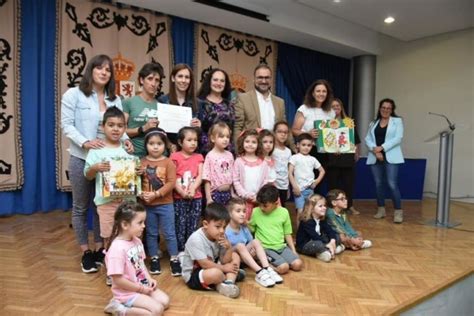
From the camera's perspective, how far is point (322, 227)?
10.6 feet

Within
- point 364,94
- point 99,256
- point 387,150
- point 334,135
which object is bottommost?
point 99,256

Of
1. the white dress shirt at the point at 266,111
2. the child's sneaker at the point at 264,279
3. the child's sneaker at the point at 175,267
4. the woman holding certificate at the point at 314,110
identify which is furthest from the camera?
the woman holding certificate at the point at 314,110

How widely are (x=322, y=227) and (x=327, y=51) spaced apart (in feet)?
14.0

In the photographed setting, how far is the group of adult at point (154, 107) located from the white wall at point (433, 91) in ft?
10.2

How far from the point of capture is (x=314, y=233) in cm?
314

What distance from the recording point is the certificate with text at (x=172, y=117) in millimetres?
2721

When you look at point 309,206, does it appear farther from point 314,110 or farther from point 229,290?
point 229,290

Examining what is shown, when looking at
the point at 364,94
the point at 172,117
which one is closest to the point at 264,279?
the point at 172,117

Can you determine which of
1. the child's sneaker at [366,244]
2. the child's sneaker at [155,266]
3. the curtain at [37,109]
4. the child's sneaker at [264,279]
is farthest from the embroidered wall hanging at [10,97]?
the child's sneaker at [366,244]

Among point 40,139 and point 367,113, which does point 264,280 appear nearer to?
point 40,139

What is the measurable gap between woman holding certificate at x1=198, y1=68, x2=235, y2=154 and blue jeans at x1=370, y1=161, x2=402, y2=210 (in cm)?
212

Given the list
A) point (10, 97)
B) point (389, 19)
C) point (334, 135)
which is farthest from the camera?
point (389, 19)

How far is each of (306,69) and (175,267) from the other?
484cm

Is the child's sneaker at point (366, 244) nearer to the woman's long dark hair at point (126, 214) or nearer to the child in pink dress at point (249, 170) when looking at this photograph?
the child in pink dress at point (249, 170)
